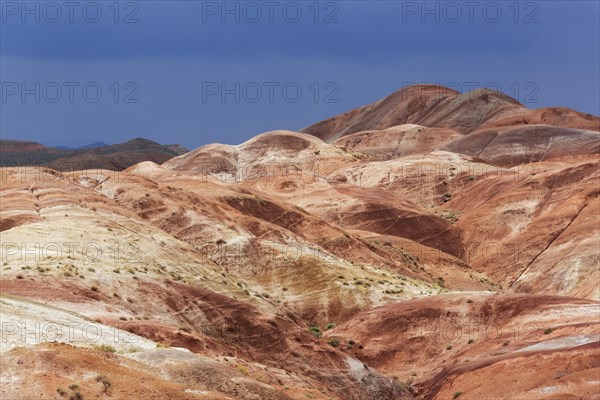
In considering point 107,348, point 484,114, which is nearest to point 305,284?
point 107,348

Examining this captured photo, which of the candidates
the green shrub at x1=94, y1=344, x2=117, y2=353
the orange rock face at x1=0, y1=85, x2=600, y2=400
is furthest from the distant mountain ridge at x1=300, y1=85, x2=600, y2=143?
the green shrub at x1=94, y1=344, x2=117, y2=353

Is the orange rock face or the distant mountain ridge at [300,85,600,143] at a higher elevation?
the distant mountain ridge at [300,85,600,143]

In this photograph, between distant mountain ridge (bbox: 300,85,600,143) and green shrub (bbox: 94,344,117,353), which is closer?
green shrub (bbox: 94,344,117,353)

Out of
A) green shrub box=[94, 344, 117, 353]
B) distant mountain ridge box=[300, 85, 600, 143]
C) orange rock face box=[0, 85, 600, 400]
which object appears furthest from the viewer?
distant mountain ridge box=[300, 85, 600, 143]

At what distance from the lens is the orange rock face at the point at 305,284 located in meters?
35.8

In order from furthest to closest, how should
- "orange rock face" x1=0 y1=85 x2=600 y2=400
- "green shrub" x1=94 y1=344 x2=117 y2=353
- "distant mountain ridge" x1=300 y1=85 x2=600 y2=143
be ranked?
"distant mountain ridge" x1=300 y1=85 x2=600 y2=143 < "orange rock face" x1=0 y1=85 x2=600 y2=400 < "green shrub" x1=94 y1=344 x2=117 y2=353

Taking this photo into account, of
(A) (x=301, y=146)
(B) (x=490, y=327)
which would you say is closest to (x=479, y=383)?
(B) (x=490, y=327)

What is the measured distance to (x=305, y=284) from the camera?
240 ft

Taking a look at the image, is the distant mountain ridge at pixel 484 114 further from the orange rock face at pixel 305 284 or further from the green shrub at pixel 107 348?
the green shrub at pixel 107 348

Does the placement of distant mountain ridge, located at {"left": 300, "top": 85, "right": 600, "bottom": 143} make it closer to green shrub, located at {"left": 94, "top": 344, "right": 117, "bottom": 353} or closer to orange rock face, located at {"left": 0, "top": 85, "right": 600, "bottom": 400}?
orange rock face, located at {"left": 0, "top": 85, "right": 600, "bottom": 400}

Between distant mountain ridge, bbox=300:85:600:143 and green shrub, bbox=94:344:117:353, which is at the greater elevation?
distant mountain ridge, bbox=300:85:600:143

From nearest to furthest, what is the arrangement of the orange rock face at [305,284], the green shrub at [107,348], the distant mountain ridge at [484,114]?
the green shrub at [107,348] < the orange rock face at [305,284] < the distant mountain ridge at [484,114]

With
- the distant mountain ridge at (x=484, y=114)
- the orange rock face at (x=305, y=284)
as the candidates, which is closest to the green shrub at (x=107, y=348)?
the orange rock face at (x=305, y=284)

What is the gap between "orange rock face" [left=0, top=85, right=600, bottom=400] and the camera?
35.8m
